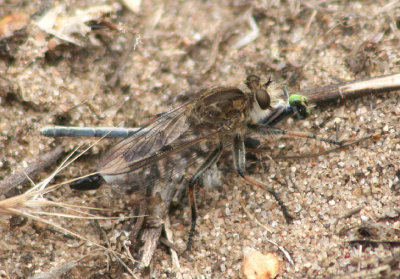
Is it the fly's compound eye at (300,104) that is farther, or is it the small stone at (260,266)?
the fly's compound eye at (300,104)

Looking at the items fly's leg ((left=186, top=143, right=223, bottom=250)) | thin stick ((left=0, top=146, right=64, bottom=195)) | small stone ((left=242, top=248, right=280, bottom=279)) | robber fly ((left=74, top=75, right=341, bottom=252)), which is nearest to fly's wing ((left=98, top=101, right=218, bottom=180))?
robber fly ((left=74, top=75, right=341, bottom=252))

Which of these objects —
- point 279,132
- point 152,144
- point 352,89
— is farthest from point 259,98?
point 152,144

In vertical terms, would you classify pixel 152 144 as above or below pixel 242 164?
above

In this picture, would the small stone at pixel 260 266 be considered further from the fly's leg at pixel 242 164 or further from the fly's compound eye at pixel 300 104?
the fly's compound eye at pixel 300 104

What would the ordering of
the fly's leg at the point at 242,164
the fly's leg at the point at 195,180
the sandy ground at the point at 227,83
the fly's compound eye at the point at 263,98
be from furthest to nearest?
the fly's compound eye at the point at 263,98
the fly's leg at the point at 195,180
the fly's leg at the point at 242,164
the sandy ground at the point at 227,83

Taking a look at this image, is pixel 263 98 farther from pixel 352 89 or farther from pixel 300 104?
pixel 352 89

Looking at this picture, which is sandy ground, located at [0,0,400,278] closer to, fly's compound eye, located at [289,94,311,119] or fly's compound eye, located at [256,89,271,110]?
fly's compound eye, located at [289,94,311,119]

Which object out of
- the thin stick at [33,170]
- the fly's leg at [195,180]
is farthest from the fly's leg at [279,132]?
the thin stick at [33,170]
